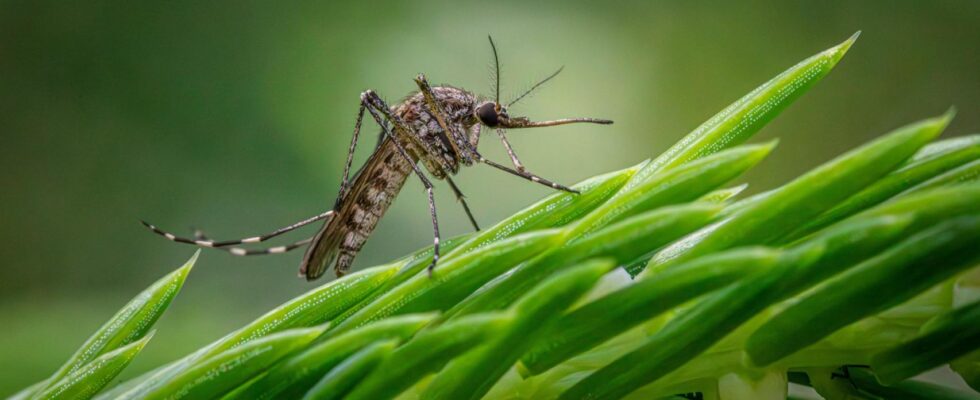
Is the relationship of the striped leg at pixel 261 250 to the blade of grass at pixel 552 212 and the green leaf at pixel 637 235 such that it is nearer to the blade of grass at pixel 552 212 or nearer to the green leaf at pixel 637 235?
the blade of grass at pixel 552 212

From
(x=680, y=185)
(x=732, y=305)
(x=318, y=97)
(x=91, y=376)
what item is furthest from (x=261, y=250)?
(x=318, y=97)

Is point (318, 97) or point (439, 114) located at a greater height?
point (318, 97)

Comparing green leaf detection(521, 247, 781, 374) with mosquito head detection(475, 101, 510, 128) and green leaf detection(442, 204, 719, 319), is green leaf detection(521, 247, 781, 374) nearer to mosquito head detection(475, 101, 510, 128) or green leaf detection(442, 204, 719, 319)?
green leaf detection(442, 204, 719, 319)

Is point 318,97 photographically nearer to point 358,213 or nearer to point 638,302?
point 358,213

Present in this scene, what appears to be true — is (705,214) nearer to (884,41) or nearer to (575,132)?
(575,132)

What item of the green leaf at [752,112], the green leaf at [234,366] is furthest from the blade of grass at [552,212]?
the green leaf at [234,366]

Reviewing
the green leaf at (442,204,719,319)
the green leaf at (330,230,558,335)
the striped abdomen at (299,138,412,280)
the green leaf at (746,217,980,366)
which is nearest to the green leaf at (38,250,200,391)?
the green leaf at (330,230,558,335)
